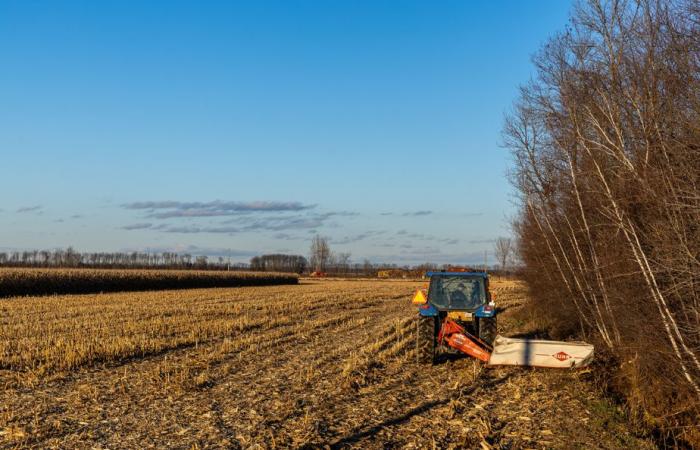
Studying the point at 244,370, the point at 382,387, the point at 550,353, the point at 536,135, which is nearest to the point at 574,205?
the point at 536,135

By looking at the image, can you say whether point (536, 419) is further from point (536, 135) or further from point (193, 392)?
point (536, 135)

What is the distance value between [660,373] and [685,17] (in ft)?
15.0

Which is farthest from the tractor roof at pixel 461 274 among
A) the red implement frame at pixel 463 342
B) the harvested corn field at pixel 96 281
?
the harvested corn field at pixel 96 281

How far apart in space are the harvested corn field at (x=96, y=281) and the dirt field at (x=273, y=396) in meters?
21.3

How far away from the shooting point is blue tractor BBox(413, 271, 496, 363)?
1343cm

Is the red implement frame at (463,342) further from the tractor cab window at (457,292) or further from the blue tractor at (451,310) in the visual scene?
the tractor cab window at (457,292)

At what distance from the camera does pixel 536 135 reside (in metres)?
17.7

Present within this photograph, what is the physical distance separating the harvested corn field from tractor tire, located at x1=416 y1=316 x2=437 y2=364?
30542mm

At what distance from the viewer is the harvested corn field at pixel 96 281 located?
121ft

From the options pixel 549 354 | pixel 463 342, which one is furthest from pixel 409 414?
pixel 463 342

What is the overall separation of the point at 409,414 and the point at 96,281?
1529 inches

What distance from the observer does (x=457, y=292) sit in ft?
46.5

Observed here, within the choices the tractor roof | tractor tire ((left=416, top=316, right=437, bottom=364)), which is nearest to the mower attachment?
tractor tire ((left=416, top=316, right=437, bottom=364))

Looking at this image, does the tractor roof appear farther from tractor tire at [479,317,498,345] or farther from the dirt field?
the dirt field
